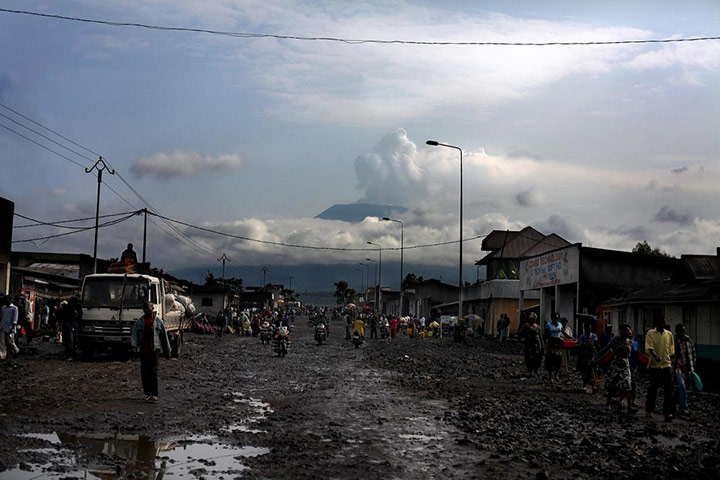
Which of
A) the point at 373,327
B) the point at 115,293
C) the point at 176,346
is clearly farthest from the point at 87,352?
the point at 373,327

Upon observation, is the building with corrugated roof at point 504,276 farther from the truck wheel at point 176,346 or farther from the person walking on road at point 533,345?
the person walking on road at point 533,345

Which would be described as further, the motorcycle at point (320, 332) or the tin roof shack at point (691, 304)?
the motorcycle at point (320, 332)

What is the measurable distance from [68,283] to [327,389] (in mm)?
33468

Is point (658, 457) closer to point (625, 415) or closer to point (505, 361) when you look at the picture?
point (625, 415)

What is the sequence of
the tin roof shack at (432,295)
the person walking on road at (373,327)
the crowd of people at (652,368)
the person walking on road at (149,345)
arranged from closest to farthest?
the crowd of people at (652,368)
the person walking on road at (149,345)
the person walking on road at (373,327)
the tin roof shack at (432,295)

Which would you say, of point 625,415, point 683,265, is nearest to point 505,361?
point 683,265

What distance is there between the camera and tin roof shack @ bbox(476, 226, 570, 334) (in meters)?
64.1

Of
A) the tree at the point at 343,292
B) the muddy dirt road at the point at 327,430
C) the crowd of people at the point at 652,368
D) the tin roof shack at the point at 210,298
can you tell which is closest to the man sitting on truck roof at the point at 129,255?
the muddy dirt road at the point at 327,430

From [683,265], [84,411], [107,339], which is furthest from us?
[683,265]

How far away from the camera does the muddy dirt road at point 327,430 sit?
878 cm

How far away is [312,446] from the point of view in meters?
10.0

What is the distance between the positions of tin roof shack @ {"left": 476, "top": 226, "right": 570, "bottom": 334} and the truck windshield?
41446 mm

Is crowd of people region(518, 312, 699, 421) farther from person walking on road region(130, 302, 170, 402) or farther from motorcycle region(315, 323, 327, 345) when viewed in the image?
motorcycle region(315, 323, 327, 345)

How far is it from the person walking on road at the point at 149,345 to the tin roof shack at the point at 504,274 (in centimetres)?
4907
